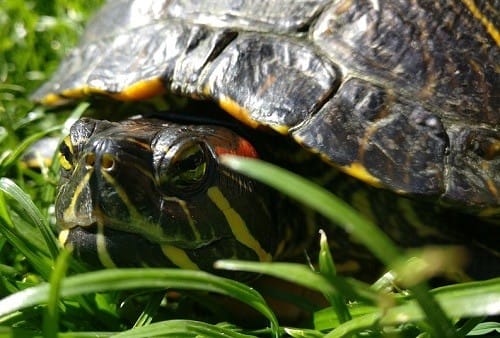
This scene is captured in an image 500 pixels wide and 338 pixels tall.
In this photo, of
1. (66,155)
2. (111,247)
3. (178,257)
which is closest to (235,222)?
(178,257)

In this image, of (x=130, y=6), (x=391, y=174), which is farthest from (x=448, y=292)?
(x=130, y=6)

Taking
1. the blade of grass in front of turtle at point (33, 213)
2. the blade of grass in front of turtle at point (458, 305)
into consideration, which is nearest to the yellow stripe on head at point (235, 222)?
the blade of grass in front of turtle at point (33, 213)

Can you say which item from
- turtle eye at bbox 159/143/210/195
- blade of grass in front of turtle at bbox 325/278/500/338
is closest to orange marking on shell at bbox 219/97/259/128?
turtle eye at bbox 159/143/210/195

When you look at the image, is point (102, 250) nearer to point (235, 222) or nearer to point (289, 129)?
point (235, 222)

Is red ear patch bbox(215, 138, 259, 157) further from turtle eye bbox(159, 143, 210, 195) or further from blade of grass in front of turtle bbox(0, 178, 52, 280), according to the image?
blade of grass in front of turtle bbox(0, 178, 52, 280)

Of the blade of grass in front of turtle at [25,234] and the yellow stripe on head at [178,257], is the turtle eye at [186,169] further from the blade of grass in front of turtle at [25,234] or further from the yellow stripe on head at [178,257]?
the blade of grass in front of turtle at [25,234]

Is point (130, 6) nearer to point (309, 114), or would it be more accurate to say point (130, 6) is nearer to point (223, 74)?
point (223, 74)
